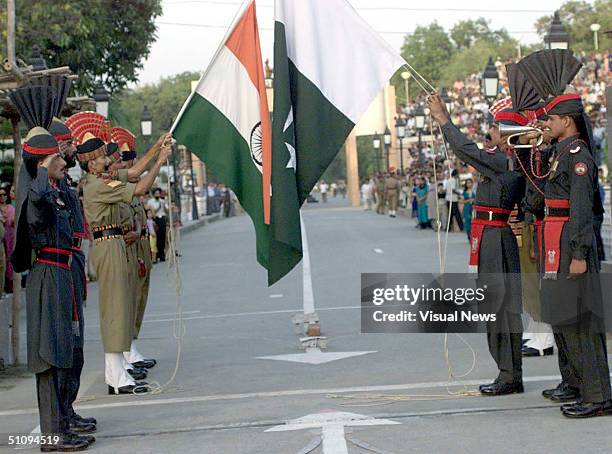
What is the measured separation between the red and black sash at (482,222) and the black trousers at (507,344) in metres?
0.50

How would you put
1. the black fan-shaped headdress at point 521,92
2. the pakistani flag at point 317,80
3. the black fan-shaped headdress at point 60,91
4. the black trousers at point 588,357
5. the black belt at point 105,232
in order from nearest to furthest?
the black trousers at point 588,357 < the black fan-shaped headdress at point 60,91 < the pakistani flag at point 317,80 < the black fan-shaped headdress at point 521,92 < the black belt at point 105,232

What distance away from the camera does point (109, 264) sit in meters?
11.1

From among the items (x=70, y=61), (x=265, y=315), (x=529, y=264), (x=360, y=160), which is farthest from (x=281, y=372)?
(x=360, y=160)

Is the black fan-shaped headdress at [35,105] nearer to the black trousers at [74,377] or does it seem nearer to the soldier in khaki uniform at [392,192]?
the black trousers at [74,377]

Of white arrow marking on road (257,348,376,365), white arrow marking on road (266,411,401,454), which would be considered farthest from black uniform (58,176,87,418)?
white arrow marking on road (257,348,376,365)

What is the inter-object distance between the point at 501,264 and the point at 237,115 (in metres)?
2.44

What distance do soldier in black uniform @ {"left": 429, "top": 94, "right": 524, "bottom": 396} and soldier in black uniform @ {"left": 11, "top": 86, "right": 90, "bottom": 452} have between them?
10.0ft

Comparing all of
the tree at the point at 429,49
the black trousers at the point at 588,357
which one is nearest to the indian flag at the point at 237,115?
the black trousers at the point at 588,357

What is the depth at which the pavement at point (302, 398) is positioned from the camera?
26.8 ft

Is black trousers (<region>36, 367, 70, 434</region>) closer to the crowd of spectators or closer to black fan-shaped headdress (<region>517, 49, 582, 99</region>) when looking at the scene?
black fan-shaped headdress (<region>517, 49, 582, 99</region>)

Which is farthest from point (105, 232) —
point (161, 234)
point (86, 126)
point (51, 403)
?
point (161, 234)

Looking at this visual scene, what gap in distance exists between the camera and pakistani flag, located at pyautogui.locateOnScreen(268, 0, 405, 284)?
9945mm

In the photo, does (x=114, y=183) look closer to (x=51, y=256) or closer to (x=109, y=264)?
(x=109, y=264)

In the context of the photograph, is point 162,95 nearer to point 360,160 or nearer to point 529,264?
point 360,160
